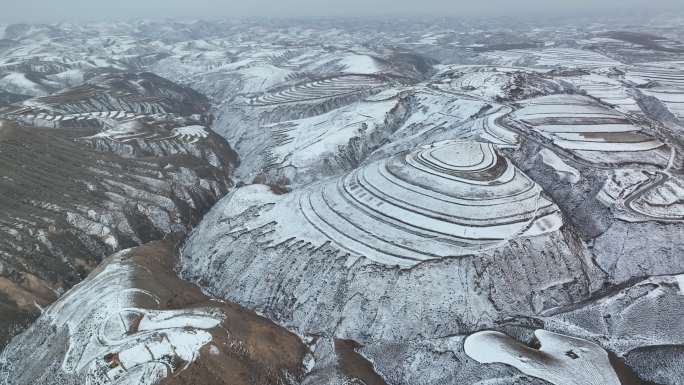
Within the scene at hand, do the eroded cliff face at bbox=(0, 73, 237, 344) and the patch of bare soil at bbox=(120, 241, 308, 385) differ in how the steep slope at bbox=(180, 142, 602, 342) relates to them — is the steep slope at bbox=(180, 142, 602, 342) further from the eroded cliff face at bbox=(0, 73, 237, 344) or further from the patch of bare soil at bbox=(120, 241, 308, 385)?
the eroded cliff face at bbox=(0, 73, 237, 344)

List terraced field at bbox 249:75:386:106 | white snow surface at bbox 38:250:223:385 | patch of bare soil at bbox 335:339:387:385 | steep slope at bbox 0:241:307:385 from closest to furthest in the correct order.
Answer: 1. white snow surface at bbox 38:250:223:385
2. steep slope at bbox 0:241:307:385
3. patch of bare soil at bbox 335:339:387:385
4. terraced field at bbox 249:75:386:106

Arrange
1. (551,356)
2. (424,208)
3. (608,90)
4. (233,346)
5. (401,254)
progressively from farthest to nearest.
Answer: (608,90), (424,208), (401,254), (233,346), (551,356)

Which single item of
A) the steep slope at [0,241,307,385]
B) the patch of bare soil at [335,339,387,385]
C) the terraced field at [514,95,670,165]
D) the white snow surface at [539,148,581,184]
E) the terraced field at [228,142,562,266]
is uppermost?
the terraced field at [514,95,670,165]

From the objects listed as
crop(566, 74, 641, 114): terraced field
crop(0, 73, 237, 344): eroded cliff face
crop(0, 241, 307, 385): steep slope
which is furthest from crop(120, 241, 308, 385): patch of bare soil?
crop(566, 74, 641, 114): terraced field

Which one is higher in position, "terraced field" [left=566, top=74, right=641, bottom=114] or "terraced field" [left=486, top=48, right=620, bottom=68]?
"terraced field" [left=566, top=74, right=641, bottom=114]

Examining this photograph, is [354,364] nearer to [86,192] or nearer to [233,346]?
[233,346]

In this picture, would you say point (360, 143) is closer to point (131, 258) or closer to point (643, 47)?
point (131, 258)

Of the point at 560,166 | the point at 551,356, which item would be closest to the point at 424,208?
the point at 551,356

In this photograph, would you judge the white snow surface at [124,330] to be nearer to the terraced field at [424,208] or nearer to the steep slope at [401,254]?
the steep slope at [401,254]

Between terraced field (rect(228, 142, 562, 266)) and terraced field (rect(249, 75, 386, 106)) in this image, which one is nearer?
terraced field (rect(228, 142, 562, 266))

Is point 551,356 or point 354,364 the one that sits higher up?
point 551,356

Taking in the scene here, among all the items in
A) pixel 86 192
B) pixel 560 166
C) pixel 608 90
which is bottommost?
pixel 86 192
